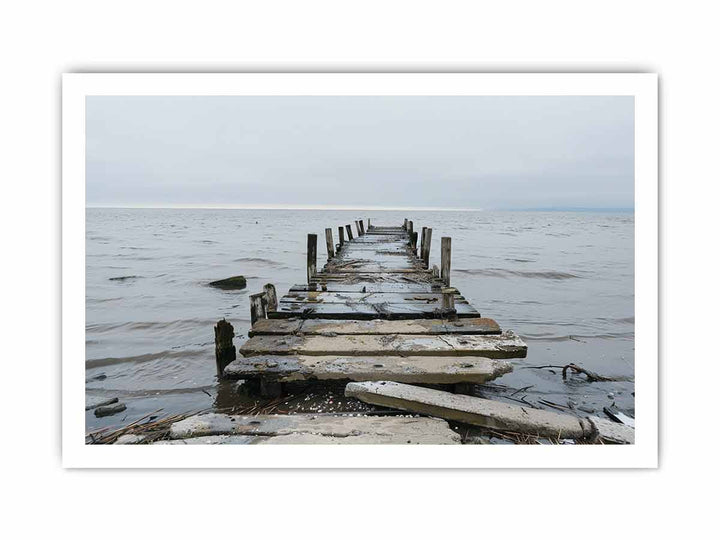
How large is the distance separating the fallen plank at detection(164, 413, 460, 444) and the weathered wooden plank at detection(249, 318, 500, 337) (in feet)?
5.19

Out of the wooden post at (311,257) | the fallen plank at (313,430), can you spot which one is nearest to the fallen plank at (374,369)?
the fallen plank at (313,430)

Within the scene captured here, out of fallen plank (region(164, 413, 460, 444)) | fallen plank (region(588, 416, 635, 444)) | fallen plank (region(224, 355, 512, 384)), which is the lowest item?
fallen plank (region(588, 416, 635, 444))

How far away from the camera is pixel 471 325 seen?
4.58 metres

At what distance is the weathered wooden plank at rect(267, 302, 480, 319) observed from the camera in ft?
16.6

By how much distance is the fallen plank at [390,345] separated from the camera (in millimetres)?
3811

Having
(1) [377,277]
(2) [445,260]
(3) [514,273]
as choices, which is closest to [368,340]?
(1) [377,277]

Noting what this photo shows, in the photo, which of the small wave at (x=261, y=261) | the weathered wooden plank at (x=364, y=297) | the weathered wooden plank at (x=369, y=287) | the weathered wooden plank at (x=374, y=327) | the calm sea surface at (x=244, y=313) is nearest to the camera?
the weathered wooden plank at (x=374, y=327)

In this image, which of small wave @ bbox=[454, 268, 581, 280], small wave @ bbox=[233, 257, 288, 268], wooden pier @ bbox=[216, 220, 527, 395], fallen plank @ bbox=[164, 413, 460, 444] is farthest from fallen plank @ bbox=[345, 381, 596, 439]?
small wave @ bbox=[233, 257, 288, 268]

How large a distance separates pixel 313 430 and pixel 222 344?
2.63 metres

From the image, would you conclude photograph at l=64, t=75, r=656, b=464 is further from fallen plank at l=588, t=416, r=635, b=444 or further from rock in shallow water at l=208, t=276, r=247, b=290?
rock in shallow water at l=208, t=276, r=247, b=290

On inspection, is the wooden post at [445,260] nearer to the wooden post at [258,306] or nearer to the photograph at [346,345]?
the photograph at [346,345]

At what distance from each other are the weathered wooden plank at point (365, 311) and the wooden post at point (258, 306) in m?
0.11
